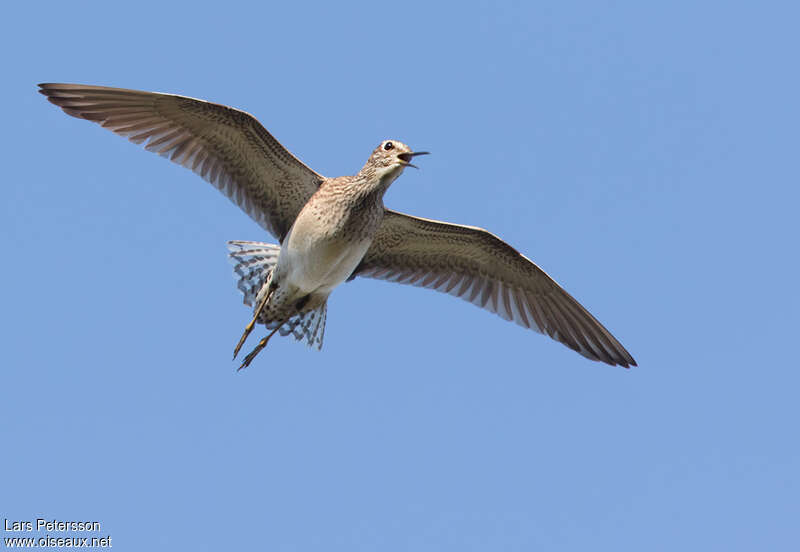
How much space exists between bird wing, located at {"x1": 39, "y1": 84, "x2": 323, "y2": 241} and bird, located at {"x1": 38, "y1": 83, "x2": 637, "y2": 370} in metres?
0.01

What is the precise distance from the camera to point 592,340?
555 inches

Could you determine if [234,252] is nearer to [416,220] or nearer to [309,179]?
[309,179]

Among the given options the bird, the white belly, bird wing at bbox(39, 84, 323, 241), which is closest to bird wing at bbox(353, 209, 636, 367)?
the bird

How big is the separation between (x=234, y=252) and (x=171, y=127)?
1.79 meters

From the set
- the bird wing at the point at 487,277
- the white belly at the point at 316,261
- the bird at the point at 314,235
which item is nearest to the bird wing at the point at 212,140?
the bird at the point at 314,235

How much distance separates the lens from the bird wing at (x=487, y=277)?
44.7ft

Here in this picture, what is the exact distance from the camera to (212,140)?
1262cm

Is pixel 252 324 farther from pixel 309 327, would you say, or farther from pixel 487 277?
pixel 487 277

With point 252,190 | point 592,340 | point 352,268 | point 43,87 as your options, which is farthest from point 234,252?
point 592,340

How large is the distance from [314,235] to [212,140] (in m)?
1.73

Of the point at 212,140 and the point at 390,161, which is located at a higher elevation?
the point at 212,140

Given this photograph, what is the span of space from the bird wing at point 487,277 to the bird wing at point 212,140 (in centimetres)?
136

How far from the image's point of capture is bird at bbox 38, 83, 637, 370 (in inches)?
480

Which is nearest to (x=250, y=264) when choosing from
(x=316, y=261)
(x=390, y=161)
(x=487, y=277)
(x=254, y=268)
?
(x=254, y=268)
